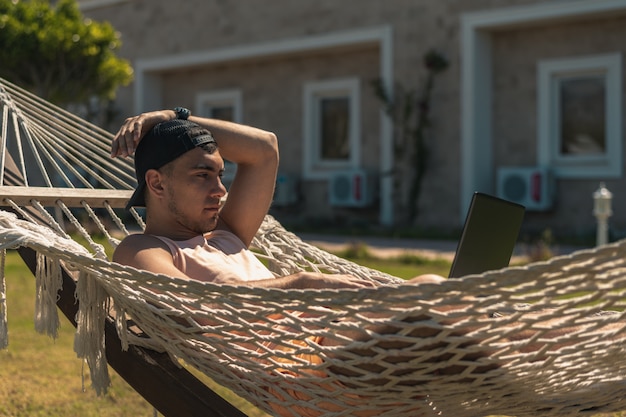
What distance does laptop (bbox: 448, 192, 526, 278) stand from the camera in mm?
1692

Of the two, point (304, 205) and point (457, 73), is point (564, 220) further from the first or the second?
point (304, 205)

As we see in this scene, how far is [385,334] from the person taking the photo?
1.41 meters

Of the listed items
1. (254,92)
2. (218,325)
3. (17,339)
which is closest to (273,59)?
(254,92)

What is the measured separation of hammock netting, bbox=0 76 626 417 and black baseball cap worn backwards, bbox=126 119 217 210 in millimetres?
294

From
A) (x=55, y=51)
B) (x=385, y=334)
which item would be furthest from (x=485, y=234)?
(x=55, y=51)

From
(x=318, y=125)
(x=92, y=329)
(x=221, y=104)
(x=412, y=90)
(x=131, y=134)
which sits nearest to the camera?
(x=92, y=329)

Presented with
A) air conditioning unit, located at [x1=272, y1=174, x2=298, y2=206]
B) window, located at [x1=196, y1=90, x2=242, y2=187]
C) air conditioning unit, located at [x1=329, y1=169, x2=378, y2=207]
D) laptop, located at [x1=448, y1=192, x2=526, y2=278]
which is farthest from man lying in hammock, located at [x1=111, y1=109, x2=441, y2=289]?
window, located at [x1=196, y1=90, x2=242, y2=187]

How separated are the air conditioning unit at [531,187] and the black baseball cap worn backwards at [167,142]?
6571 mm

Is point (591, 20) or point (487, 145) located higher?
point (591, 20)

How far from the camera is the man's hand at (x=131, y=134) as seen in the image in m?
1.93

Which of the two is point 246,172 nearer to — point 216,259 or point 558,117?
point 216,259

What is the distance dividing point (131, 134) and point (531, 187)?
22.0ft

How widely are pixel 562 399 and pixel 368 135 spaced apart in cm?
826

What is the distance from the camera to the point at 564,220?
Result: 8289 mm
